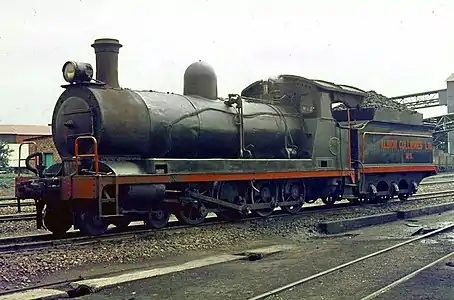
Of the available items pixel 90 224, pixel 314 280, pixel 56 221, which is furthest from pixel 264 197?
pixel 314 280

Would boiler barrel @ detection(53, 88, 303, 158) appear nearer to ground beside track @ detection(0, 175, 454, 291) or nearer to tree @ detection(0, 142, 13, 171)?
ground beside track @ detection(0, 175, 454, 291)

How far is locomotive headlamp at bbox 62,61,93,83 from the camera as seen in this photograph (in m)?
10.1

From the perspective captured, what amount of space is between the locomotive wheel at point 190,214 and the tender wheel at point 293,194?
9.19ft

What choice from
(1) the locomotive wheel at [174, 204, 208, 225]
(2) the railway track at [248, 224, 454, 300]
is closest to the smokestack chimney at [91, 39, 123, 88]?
(1) the locomotive wheel at [174, 204, 208, 225]

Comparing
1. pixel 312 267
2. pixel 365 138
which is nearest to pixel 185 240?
pixel 312 267

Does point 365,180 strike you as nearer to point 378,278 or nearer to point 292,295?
point 378,278

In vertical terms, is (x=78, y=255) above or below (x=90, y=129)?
below

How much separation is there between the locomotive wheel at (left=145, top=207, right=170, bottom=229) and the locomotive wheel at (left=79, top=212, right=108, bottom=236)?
992 millimetres

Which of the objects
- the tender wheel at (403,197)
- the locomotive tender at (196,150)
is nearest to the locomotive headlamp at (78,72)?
the locomotive tender at (196,150)

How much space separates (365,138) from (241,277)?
31.8ft

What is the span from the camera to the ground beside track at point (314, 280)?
632cm

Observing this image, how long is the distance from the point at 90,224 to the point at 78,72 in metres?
2.70

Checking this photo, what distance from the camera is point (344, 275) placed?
7.25m

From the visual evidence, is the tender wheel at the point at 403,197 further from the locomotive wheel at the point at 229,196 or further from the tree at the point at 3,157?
the tree at the point at 3,157
